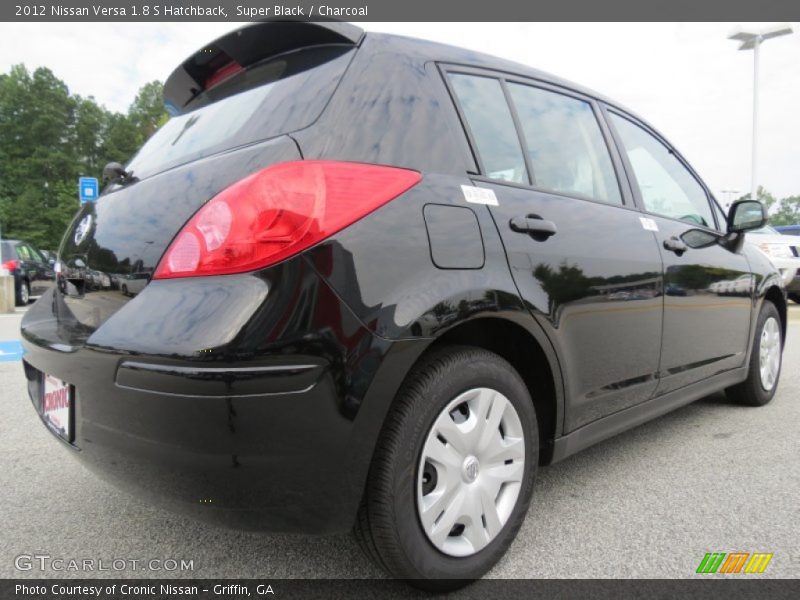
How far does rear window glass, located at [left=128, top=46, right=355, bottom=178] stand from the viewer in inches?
60.7

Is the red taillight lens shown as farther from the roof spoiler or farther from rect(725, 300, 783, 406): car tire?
rect(725, 300, 783, 406): car tire

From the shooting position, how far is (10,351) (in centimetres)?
573

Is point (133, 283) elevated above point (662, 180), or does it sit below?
below

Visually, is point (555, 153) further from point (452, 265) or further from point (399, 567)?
point (399, 567)

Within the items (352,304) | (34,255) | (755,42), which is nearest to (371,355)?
(352,304)

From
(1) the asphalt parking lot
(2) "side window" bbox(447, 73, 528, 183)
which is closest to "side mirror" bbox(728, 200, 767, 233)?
(1) the asphalt parking lot

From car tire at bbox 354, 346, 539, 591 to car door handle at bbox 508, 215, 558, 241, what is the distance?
0.40 meters

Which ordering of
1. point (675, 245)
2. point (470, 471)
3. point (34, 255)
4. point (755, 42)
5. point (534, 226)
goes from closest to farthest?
point (470, 471) < point (534, 226) < point (675, 245) < point (34, 255) < point (755, 42)

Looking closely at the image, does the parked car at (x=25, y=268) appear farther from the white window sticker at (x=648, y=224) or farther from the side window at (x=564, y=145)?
the white window sticker at (x=648, y=224)

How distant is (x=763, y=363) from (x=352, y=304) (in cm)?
333

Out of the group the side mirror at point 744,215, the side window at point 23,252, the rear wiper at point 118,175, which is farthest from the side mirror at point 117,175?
the side window at point 23,252

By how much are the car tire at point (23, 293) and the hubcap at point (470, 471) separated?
14270 millimetres

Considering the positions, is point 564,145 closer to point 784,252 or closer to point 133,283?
point 133,283

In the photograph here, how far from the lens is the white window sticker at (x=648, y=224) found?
242 cm
